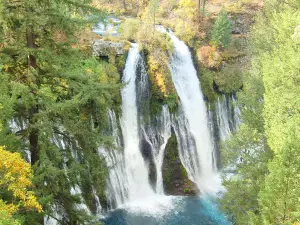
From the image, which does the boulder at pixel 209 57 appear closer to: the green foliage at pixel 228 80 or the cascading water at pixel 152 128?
the green foliage at pixel 228 80

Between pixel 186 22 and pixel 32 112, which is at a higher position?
pixel 186 22

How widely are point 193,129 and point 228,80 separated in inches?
246

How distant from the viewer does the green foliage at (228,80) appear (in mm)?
28219

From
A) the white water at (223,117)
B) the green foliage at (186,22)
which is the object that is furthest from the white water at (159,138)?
the green foliage at (186,22)

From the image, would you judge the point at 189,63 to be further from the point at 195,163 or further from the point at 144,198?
the point at 144,198

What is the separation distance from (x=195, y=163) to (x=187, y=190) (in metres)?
3.02

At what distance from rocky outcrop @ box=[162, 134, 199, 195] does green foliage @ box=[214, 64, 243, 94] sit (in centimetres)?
765

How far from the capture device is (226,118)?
2833 cm

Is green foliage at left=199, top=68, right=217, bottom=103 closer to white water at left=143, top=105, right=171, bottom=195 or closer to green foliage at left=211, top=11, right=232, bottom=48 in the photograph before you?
green foliage at left=211, top=11, right=232, bottom=48

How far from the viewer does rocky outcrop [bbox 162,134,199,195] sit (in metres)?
22.5

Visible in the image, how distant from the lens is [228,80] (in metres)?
Result: 28.4

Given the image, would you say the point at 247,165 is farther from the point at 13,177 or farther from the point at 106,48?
the point at 106,48

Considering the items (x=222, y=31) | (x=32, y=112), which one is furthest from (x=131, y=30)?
(x=32, y=112)

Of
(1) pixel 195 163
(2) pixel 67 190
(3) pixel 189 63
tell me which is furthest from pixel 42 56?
(3) pixel 189 63
